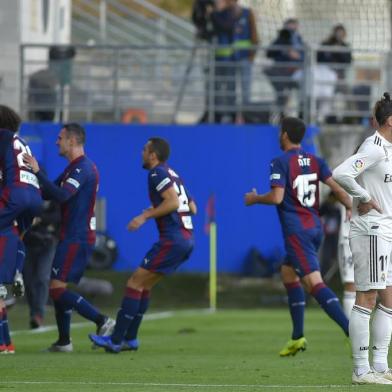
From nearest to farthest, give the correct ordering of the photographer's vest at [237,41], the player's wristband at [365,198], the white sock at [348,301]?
the player's wristband at [365,198] → the white sock at [348,301] → the photographer's vest at [237,41]

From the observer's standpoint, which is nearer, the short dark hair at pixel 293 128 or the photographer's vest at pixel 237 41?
the short dark hair at pixel 293 128

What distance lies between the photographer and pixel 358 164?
11.2 metres

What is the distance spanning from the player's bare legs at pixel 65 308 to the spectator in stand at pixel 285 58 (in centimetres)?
1168

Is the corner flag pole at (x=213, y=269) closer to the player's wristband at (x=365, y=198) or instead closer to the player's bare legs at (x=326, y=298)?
the player's bare legs at (x=326, y=298)

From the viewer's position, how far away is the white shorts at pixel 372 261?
11.2 meters

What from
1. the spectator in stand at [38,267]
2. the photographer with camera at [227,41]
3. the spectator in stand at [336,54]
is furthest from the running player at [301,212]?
the spectator in stand at [336,54]

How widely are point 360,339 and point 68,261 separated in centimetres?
426

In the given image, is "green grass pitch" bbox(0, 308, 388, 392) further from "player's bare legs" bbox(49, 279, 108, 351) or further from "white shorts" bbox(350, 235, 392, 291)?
"white shorts" bbox(350, 235, 392, 291)

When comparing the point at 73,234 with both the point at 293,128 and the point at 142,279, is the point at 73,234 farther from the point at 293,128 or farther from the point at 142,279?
the point at 293,128

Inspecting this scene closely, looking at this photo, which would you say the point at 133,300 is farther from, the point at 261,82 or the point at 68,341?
the point at 261,82

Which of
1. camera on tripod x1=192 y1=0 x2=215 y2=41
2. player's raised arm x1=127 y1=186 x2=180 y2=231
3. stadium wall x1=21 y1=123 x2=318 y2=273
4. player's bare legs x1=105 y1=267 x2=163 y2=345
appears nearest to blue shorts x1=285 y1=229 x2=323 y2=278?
player's raised arm x1=127 y1=186 x2=180 y2=231

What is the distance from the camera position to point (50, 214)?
65.6 feet

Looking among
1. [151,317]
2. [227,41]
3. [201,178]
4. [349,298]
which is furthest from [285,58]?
[349,298]

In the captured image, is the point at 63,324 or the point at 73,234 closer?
the point at 73,234
